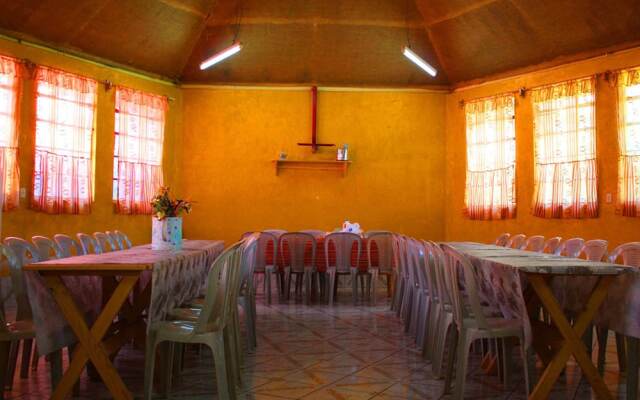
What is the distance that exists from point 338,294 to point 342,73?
4.04m

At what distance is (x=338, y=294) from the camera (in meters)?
8.62

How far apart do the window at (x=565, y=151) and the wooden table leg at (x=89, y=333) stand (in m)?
6.95

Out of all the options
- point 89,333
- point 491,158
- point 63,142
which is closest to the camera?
point 89,333

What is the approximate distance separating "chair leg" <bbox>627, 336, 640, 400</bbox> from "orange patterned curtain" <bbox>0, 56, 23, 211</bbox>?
699cm

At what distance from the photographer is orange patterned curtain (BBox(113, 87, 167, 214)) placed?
30.2 ft

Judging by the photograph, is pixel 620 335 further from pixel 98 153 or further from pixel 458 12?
pixel 98 153

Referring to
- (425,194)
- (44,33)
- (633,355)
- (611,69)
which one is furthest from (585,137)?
(44,33)

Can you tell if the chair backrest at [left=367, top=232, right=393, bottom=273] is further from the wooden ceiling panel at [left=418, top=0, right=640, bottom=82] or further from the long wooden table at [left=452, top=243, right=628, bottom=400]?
the long wooden table at [left=452, top=243, right=628, bottom=400]

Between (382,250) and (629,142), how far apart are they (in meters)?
3.55

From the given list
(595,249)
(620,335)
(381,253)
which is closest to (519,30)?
(381,253)

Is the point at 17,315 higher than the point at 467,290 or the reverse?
the reverse

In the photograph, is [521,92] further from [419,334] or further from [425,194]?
[419,334]

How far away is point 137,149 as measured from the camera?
9484 mm

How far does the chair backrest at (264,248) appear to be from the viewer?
7516 mm
